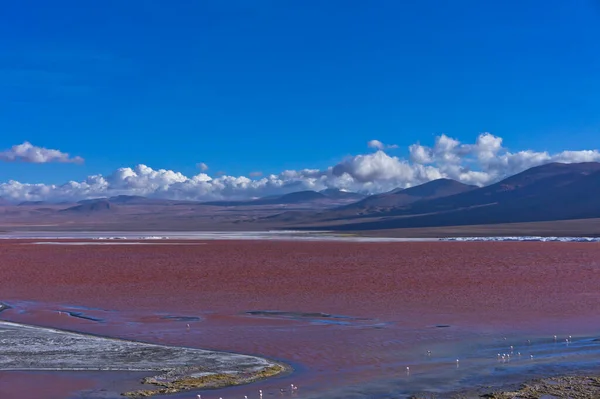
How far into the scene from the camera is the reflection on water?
1226 centimetres

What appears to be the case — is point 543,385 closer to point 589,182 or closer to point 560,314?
point 560,314

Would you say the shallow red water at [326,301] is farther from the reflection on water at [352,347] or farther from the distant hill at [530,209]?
the distant hill at [530,209]

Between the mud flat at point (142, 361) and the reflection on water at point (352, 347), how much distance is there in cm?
57

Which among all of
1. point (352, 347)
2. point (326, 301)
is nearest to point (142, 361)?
point (352, 347)

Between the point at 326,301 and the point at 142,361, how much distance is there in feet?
35.4

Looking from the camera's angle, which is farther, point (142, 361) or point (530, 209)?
point (530, 209)

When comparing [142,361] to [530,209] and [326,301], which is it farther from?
[530,209]

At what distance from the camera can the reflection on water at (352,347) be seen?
483 inches

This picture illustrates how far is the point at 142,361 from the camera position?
46.0 feet

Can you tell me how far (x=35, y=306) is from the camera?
2320 cm

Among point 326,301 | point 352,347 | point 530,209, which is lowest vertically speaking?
point 352,347

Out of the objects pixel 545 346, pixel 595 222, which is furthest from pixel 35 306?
pixel 595 222

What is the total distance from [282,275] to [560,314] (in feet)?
48.9

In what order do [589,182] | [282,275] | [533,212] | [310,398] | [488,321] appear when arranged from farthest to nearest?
1. [589,182]
2. [533,212]
3. [282,275]
4. [488,321]
5. [310,398]
